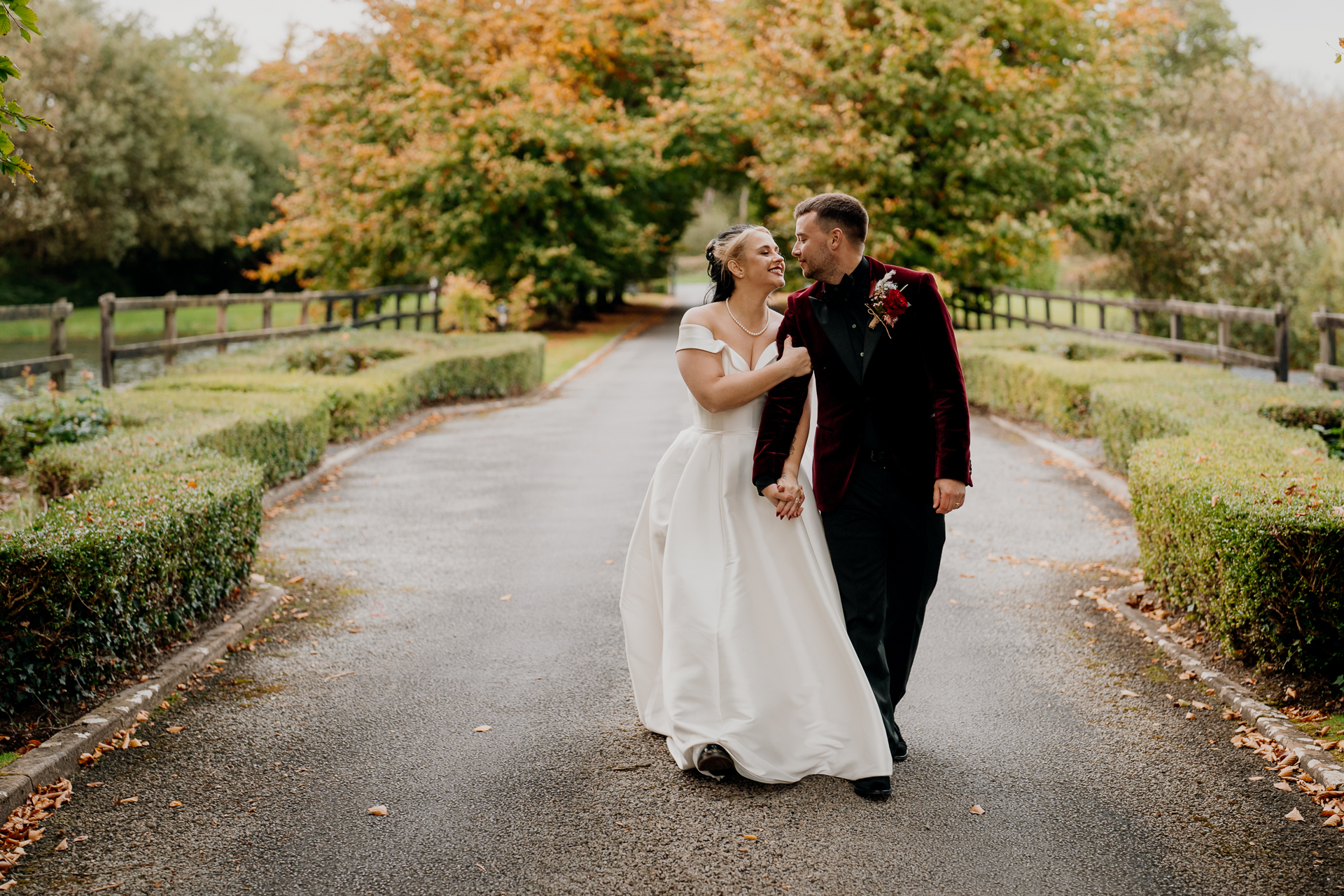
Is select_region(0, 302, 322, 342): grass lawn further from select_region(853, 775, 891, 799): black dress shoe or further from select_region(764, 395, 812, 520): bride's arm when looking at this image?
select_region(853, 775, 891, 799): black dress shoe

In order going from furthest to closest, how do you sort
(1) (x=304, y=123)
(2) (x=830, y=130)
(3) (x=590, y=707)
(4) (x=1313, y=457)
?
(1) (x=304, y=123), (2) (x=830, y=130), (4) (x=1313, y=457), (3) (x=590, y=707)

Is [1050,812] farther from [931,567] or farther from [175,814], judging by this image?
[175,814]

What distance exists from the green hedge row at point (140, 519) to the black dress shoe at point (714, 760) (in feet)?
8.35

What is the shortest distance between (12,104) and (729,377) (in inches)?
106

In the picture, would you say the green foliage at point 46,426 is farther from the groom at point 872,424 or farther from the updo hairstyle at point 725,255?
the groom at point 872,424

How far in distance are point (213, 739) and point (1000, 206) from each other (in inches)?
854

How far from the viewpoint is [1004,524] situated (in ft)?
28.2

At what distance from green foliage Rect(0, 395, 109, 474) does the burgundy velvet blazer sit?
6.82m

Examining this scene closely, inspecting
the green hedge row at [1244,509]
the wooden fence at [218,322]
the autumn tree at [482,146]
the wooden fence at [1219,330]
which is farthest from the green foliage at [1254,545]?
the autumn tree at [482,146]

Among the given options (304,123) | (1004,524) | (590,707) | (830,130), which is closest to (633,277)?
(304,123)

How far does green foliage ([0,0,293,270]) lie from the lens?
36.2 meters

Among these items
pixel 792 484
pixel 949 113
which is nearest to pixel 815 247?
pixel 792 484

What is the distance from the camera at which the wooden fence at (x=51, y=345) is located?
35.9 ft

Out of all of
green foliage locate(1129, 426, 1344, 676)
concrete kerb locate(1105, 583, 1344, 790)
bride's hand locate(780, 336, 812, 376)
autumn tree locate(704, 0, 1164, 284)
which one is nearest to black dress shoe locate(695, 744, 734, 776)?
bride's hand locate(780, 336, 812, 376)
